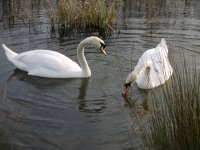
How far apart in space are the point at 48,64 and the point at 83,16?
3.70m

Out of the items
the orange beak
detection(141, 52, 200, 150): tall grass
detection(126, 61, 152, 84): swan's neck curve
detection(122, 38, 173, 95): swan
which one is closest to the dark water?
the orange beak

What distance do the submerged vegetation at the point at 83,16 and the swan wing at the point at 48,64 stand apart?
305 centimetres

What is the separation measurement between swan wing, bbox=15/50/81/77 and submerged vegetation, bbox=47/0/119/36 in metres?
3.05

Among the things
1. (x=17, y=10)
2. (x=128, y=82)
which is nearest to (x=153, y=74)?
(x=128, y=82)

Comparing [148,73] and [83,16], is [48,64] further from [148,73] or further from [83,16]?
[83,16]

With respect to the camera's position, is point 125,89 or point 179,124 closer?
point 179,124

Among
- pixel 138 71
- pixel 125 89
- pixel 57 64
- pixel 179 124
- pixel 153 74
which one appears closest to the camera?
pixel 179 124

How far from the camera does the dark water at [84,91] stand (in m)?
7.23

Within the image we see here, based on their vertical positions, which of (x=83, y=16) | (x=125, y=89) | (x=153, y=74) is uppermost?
(x=83, y=16)

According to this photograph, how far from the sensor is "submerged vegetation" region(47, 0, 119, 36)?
44.4 feet

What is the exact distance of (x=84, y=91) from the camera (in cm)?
948

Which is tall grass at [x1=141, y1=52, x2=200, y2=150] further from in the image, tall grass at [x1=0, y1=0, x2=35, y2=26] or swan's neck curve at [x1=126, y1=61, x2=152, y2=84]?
tall grass at [x1=0, y1=0, x2=35, y2=26]

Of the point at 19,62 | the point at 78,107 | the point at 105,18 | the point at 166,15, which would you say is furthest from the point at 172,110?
the point at 166,15

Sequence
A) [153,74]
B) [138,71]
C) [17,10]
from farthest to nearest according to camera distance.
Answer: [17,10]
[153,74]
[138,71]
